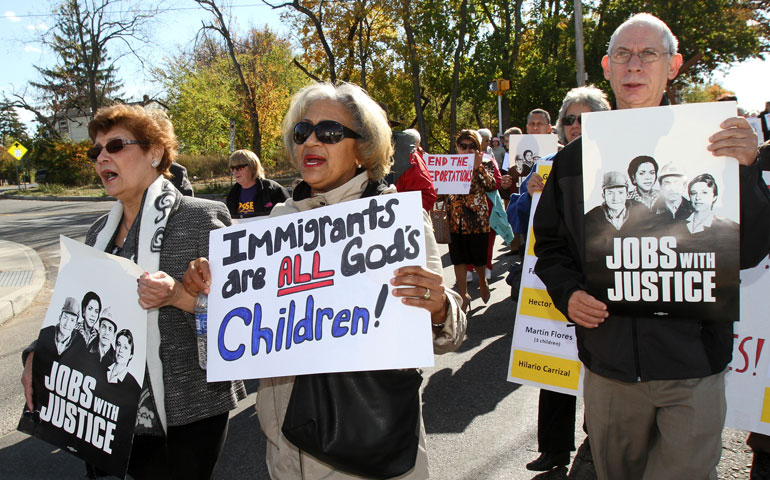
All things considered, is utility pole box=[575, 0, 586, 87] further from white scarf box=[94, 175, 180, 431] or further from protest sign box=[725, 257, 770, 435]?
white scarf box=[94, 175, 180, 431]

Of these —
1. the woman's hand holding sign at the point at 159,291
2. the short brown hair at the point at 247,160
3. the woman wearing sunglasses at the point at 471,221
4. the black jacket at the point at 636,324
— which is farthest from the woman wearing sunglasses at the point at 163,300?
the woman wearing sunglasses at the point at 471,221

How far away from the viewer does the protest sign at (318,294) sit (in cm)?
166

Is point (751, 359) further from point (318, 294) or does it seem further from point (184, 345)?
point (184, 345)

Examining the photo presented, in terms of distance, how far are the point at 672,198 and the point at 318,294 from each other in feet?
3.94

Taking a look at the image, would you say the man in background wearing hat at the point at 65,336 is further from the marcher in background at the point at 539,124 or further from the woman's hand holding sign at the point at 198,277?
the marcher in background at the point at 539,124

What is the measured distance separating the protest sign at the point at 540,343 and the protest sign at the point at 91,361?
2.27m

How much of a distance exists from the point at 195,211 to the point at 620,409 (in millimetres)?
1792

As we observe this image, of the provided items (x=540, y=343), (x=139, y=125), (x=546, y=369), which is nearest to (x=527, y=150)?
(x=540, y=343)

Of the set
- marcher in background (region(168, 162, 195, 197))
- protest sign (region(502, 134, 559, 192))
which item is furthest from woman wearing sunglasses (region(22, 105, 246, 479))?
protest sign (region(502, 134, 559, 192))

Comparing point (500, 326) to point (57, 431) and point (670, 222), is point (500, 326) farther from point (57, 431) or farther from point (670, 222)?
point (57, 431)

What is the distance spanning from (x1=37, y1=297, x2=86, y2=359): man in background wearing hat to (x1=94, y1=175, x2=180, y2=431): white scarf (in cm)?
25

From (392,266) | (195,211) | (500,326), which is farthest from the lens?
(500,326)

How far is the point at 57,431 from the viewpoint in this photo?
2.10 metres

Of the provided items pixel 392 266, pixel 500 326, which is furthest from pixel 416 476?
pixel 500 326
